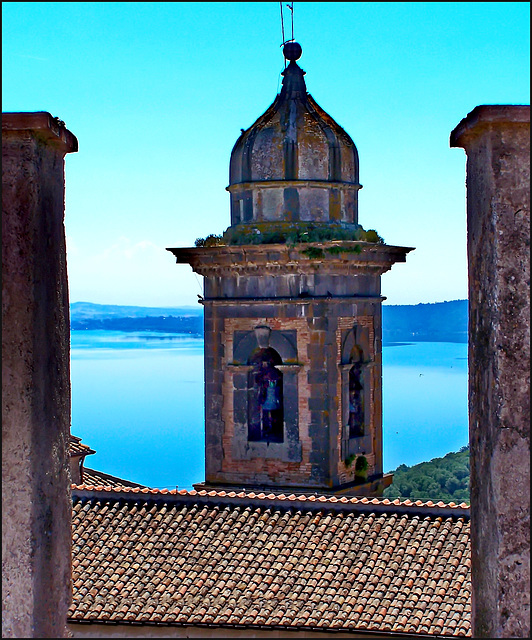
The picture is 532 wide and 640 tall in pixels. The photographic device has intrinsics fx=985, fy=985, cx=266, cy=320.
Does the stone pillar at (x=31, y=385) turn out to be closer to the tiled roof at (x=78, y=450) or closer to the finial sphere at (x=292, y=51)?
the finial sphere at (x=292, y=51)

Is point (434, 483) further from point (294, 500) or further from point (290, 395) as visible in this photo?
point (294, 500)

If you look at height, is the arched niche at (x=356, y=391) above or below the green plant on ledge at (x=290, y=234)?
below

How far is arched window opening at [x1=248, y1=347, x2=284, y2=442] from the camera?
11031 millimetres

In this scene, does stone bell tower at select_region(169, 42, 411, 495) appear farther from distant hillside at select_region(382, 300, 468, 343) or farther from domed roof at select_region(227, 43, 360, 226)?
distant hillside at select_region(382, 300, 468, 343)

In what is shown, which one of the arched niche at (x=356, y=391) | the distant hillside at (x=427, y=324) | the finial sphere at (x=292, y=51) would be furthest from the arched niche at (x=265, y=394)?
the distant hillside at (x=427, y=324)

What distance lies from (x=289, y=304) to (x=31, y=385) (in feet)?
26.9

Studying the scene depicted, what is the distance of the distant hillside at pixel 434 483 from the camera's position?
65.0ft

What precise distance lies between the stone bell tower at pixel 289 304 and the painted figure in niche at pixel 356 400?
5 centimetres

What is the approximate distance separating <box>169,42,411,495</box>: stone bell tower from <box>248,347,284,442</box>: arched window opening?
1 cm

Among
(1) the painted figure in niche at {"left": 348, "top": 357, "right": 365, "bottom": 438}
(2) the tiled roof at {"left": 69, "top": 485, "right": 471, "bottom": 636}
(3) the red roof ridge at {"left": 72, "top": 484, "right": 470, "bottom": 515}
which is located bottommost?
(2) the tiled roof at {"left": 69, "top": 485, "right": 471, "bottom": 636}

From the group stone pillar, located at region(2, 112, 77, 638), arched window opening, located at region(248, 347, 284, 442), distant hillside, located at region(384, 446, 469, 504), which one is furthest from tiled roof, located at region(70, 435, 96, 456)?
stone pillar, located at region(2, 112, 77, 638)

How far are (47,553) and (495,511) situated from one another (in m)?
1.17

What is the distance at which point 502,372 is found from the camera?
2.47 m

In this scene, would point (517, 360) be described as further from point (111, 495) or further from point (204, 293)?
point (204, 293)
